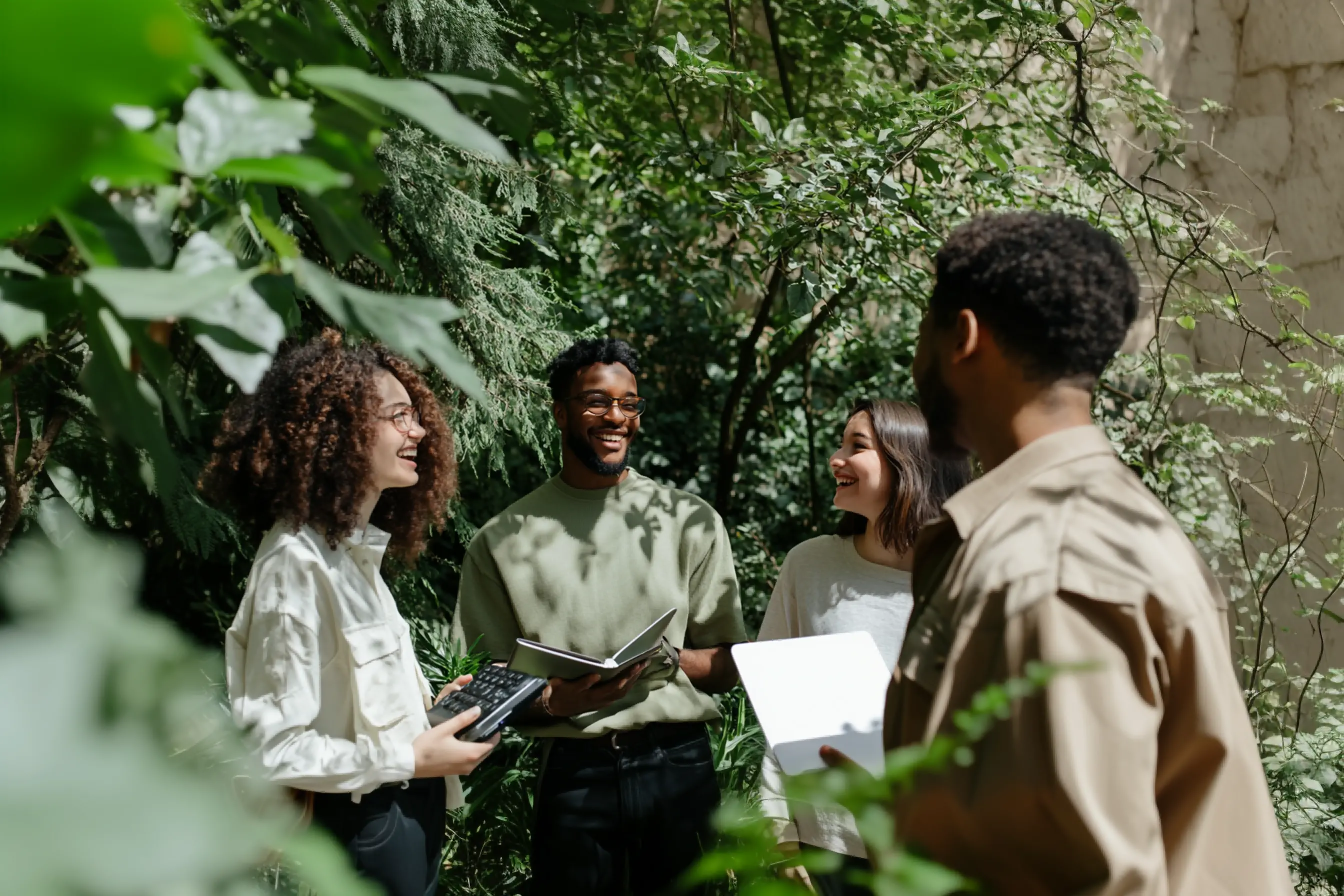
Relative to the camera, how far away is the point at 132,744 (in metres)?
0.31

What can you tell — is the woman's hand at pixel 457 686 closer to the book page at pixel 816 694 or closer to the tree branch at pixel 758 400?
the book page at pixel 816 694

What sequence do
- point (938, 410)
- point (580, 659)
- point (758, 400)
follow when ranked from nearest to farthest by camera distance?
point (938, 410)
point (580, 659)
point (758, 400)

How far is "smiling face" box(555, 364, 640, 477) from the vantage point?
3217mm

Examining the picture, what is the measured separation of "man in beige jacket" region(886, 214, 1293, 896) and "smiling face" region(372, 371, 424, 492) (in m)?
1.38

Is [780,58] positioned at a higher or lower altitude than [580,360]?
higher

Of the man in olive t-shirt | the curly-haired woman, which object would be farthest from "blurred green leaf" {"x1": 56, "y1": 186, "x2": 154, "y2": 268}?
the man in olive t-shirt

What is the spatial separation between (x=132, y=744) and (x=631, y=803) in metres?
2.72

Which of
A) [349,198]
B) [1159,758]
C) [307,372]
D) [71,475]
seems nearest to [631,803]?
[307,372]

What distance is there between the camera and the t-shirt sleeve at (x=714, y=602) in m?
3.20

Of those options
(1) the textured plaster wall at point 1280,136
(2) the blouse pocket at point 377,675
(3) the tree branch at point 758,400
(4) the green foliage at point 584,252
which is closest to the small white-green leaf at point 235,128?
(4) the green foliage at point 584,252

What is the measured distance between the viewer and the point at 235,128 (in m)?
0.63

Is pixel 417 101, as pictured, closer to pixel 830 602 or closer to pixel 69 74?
pixel 69 74

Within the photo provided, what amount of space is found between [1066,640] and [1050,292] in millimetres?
439

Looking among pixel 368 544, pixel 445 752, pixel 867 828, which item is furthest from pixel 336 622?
pixel 867 828
